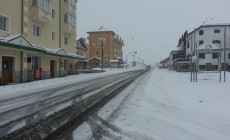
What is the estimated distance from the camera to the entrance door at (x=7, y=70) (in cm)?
2275

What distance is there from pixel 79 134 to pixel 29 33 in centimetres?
2327

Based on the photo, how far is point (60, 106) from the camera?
1057cm

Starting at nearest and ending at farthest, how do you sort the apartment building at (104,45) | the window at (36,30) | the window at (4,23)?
the window at (4,23) < the window at (36,30) < the apartment building at (104,45)

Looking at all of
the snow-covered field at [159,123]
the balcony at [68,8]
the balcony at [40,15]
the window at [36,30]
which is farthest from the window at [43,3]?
the snow-covered field at [159,123]

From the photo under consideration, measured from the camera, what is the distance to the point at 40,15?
2878cm

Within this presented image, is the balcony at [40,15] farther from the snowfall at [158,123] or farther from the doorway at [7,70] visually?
the snowfall at [158,123]

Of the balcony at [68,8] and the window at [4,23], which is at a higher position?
the balcony at [68,8]

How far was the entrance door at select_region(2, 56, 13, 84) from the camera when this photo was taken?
22.8 metres

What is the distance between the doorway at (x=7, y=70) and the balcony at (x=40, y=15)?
6268mm

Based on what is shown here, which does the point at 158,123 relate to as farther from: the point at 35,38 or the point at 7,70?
the point at 35,38

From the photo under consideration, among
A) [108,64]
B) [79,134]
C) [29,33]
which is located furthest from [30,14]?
[108,64]

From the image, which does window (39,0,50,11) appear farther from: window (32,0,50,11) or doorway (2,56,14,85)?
doorway (2,56,14,85)

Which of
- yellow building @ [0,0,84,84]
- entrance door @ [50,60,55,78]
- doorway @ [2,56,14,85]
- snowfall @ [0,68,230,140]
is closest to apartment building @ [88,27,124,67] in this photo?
yellow building @ [0,0,84,84]

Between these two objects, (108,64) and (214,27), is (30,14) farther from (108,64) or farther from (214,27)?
(108,64)
